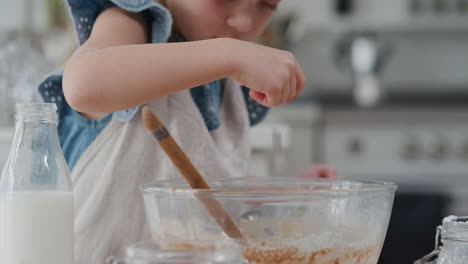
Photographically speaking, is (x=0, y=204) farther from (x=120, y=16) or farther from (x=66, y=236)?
(x=120, y=16)

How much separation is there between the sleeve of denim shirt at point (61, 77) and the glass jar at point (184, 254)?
14.5 inches

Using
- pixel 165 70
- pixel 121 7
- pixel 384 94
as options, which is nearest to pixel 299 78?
pixel 165 70

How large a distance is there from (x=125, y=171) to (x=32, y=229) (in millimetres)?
239

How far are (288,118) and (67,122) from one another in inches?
88.4

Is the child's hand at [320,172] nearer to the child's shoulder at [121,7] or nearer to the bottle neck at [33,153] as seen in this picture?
the child's shoulder at [121,7]

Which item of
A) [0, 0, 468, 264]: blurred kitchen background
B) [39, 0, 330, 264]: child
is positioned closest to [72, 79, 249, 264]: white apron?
[39, 0, 330, 264]: child

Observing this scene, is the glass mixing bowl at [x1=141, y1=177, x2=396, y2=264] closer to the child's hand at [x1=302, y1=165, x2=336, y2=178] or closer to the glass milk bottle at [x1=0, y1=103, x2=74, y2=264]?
the glass milk bottle at [x1=0, y1=103, x2=74, y2=264]

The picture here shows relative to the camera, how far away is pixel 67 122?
0.85 meters

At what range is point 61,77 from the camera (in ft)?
2.52

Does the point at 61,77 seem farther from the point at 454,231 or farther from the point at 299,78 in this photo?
the point at 454,231

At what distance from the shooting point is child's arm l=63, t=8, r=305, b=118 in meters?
0.58

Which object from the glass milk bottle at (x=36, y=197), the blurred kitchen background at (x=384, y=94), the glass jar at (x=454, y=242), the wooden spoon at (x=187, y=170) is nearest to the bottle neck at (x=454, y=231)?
the glass jar at (x=454, y=242)

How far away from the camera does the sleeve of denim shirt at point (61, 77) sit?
74 cm

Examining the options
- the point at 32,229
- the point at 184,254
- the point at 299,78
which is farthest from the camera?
the point at 299,78
